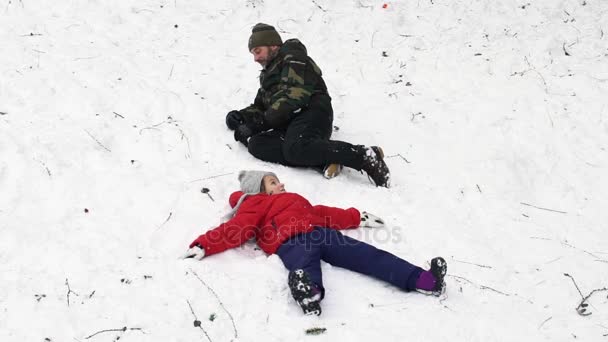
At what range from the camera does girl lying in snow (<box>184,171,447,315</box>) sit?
3957 mm

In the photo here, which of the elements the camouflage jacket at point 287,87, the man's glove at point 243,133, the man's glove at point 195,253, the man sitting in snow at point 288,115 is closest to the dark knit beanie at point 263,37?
the man sitting in snow at point 288,115

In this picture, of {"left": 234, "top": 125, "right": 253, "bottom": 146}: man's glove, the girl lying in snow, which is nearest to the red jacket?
the girl lying in snow

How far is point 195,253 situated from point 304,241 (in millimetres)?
788

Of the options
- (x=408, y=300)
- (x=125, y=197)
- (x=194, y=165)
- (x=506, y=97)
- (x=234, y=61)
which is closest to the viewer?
(x=408, y=300)

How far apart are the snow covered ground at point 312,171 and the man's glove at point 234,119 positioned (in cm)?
12

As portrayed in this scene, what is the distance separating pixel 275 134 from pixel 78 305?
273cm

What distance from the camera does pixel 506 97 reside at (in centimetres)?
671

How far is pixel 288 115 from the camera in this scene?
574 cm

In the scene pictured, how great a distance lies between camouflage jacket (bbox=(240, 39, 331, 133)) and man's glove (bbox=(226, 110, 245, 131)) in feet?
0.16

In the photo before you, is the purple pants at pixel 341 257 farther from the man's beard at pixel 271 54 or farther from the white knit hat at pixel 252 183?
the man's beard at pixel 271 54

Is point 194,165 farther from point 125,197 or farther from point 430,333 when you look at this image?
point 430,333

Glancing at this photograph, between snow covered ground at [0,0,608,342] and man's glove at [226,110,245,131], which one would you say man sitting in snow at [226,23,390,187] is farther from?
snow covered ground at [0,0,608,342]

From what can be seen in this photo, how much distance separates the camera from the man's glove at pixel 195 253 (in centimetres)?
414

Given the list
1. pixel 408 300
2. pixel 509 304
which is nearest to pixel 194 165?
pixel 408 300
